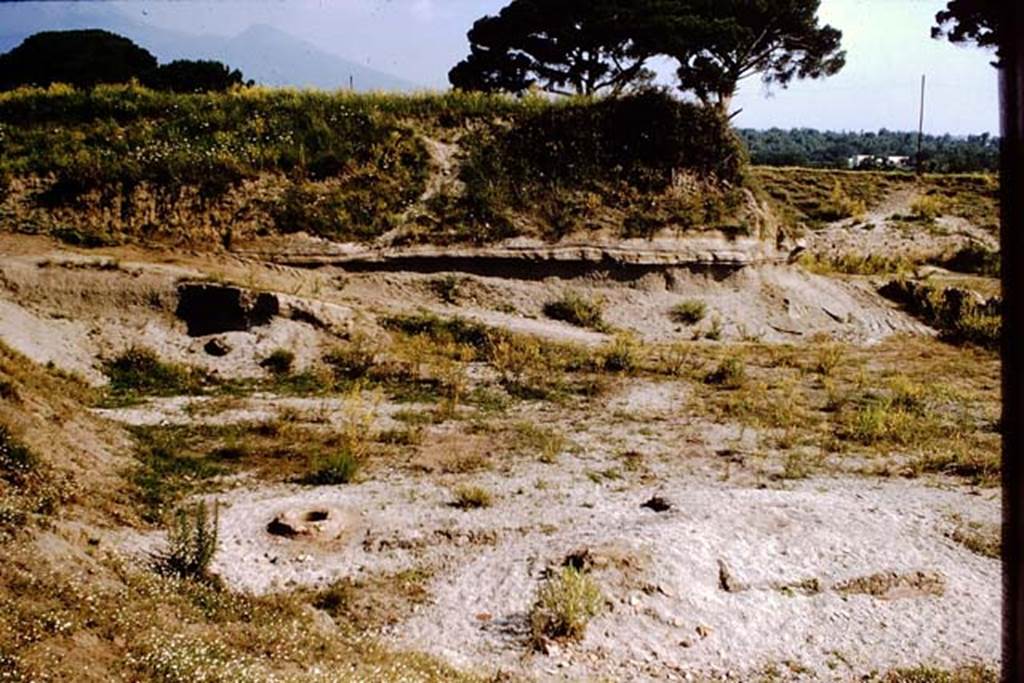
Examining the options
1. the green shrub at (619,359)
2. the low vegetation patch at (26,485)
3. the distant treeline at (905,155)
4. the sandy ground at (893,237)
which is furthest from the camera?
the distant treeline at (905,155)

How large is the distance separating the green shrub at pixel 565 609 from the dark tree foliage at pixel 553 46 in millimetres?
24438

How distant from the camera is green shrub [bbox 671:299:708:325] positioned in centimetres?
1912

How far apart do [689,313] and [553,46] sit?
1763cm

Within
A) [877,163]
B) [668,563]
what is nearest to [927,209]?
[668,563]

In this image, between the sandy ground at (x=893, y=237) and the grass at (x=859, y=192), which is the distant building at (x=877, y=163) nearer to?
the grass at (x=859, y=192)

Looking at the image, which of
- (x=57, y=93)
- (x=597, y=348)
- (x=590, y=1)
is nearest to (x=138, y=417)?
(x=597, y=348)

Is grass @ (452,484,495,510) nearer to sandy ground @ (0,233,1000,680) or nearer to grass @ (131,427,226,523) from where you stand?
sandy ground @ (0,233,1000,680)

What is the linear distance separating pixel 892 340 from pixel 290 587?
16696 millimetres

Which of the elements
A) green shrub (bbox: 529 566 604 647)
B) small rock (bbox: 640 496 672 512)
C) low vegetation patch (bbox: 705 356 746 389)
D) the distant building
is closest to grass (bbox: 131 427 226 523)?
green shrub (bbox: 529 566 604 647)

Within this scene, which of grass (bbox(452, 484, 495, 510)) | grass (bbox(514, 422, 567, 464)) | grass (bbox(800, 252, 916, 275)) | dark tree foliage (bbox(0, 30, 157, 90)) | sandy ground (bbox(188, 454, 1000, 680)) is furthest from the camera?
dark tree foliage (bbox(0, 30, 157, 90))

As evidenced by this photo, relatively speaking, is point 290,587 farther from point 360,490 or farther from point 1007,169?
point 1007,169

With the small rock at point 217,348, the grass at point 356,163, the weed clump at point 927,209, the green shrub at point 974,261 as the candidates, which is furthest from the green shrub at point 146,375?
the weed clump at point 927,209

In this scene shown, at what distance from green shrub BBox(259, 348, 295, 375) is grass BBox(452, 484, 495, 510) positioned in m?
6.18

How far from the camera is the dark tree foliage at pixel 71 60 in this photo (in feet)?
106
